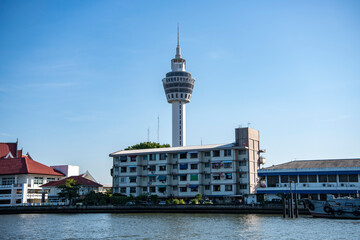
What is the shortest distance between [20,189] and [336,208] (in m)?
74.8

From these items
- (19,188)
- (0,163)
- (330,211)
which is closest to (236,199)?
(330,211)

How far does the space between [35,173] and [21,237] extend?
213 feet

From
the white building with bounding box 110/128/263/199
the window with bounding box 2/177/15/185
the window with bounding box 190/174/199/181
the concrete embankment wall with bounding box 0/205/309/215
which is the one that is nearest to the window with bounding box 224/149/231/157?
the white building with bounding box 110/128/263/199

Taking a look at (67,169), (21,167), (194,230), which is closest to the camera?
(194,230)

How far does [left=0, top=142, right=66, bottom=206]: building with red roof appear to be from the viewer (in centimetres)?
10612

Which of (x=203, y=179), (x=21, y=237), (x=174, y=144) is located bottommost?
(x=21, y=237)

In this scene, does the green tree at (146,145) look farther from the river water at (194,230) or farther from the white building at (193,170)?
the river water at (194,230)

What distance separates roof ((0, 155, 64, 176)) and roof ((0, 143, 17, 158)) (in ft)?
29.1

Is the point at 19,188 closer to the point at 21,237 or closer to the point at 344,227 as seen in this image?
the point at 21,237

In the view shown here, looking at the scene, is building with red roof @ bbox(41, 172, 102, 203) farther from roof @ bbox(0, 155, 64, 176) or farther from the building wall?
the building wall

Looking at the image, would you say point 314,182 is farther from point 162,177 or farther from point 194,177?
point 162,177

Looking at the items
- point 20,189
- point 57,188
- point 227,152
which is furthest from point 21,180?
point 227,152

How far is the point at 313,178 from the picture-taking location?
8112cm

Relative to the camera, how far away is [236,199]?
89375 millimetres
